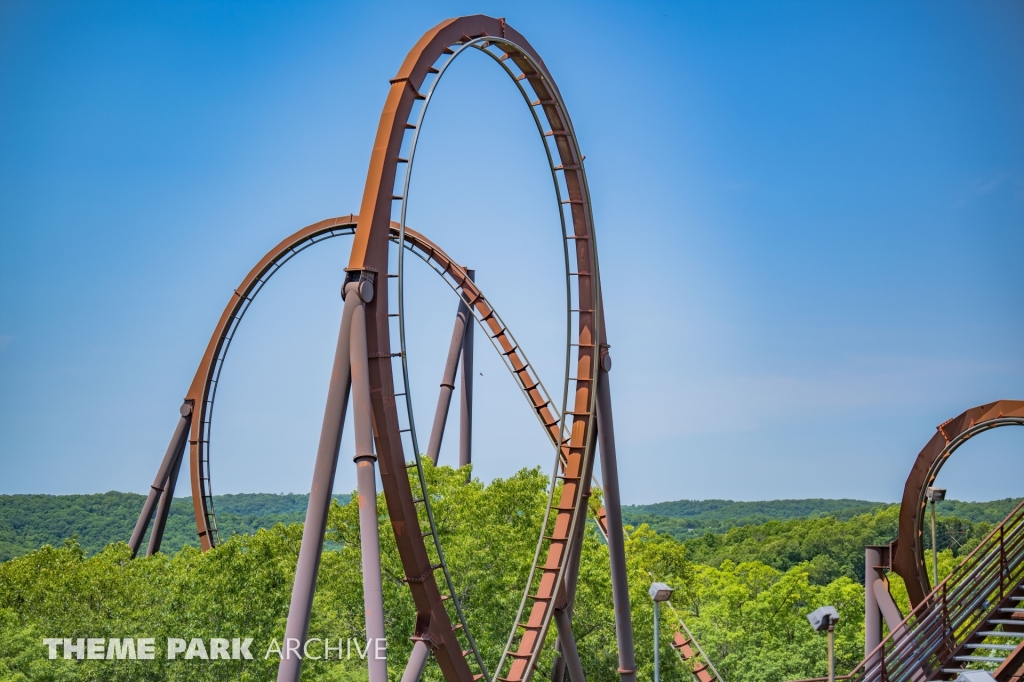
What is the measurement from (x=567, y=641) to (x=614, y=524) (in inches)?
75.0

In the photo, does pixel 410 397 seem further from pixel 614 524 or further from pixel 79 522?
pixel 79 522

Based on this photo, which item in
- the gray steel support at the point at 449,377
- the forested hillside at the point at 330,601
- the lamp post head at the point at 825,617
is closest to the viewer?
the lamp post head at the point at 825,617

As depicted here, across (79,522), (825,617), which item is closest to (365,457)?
(825,617)

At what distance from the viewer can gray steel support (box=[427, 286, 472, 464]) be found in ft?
79.3

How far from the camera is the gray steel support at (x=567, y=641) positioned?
51.8 feet

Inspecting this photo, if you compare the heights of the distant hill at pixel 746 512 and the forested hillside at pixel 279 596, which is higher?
the distant hill at pixel 746 512

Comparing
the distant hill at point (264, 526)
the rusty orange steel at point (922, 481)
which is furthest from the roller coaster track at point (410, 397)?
the distant hill at point (264, 526)

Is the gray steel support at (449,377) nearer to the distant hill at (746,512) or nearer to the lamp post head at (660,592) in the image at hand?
the lamp post head at (660,592)

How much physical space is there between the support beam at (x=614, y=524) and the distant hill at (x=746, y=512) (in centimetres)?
7634

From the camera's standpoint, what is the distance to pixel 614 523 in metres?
16.2

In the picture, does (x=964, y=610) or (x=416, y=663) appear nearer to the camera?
(x=416, y=663)

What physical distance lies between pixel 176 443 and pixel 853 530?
5165 centimetres

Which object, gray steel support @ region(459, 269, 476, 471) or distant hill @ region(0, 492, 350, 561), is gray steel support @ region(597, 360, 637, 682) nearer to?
gray steel support @ region(459, 269, 476, 471)

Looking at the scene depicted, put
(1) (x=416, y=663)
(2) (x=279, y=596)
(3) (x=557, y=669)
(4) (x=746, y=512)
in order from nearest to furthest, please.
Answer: (1) (x=416, y=663) → (3) (x=557, y=669) → (2) (x=279, y=596) → (4) (x=746, y=512)
